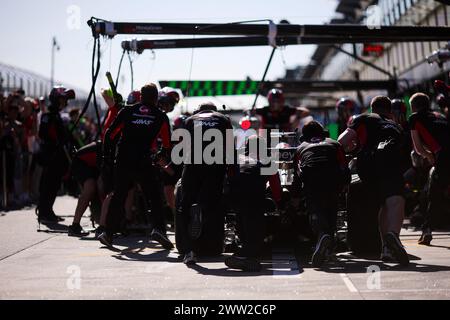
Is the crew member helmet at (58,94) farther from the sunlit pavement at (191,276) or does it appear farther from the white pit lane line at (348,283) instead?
the white pit lane line at (348,283)

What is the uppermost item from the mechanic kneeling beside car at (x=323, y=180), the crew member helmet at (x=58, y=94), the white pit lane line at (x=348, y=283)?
the crew member helmet at (x=58, y=94)

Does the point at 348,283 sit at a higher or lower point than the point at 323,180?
Result: lower

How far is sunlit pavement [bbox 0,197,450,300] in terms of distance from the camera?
633 cm

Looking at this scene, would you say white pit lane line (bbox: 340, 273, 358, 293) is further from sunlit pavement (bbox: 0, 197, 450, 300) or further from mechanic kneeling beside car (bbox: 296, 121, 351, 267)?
mechanic kneeling beside car (bbox: 296, 121, 351, 267)

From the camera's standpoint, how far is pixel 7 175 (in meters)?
16.0

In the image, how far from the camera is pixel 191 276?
7422 mm

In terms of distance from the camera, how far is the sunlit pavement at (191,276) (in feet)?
20.8

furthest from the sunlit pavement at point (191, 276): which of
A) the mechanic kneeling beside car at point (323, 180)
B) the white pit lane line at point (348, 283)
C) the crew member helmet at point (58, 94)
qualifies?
the crew member helmet at point (58, 94)

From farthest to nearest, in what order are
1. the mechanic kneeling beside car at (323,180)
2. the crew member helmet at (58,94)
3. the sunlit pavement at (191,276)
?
the crew member helmet at (58,94) → the mechanic kneeling beside car at (323,180) → the sunlit pavement at (191,276)

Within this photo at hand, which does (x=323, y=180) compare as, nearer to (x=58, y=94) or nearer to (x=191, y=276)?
(x=191, y=276)

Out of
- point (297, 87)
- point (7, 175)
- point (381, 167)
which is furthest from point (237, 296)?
point (297, 87)

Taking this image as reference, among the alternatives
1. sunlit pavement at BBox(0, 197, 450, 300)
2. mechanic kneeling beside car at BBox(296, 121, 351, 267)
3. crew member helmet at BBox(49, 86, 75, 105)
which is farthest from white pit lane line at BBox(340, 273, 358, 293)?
crew member helmet at BBox(49, 86, 75, 105)

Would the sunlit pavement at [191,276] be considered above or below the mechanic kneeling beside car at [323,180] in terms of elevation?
below

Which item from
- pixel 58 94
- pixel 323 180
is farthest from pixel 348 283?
pixel 58 94
